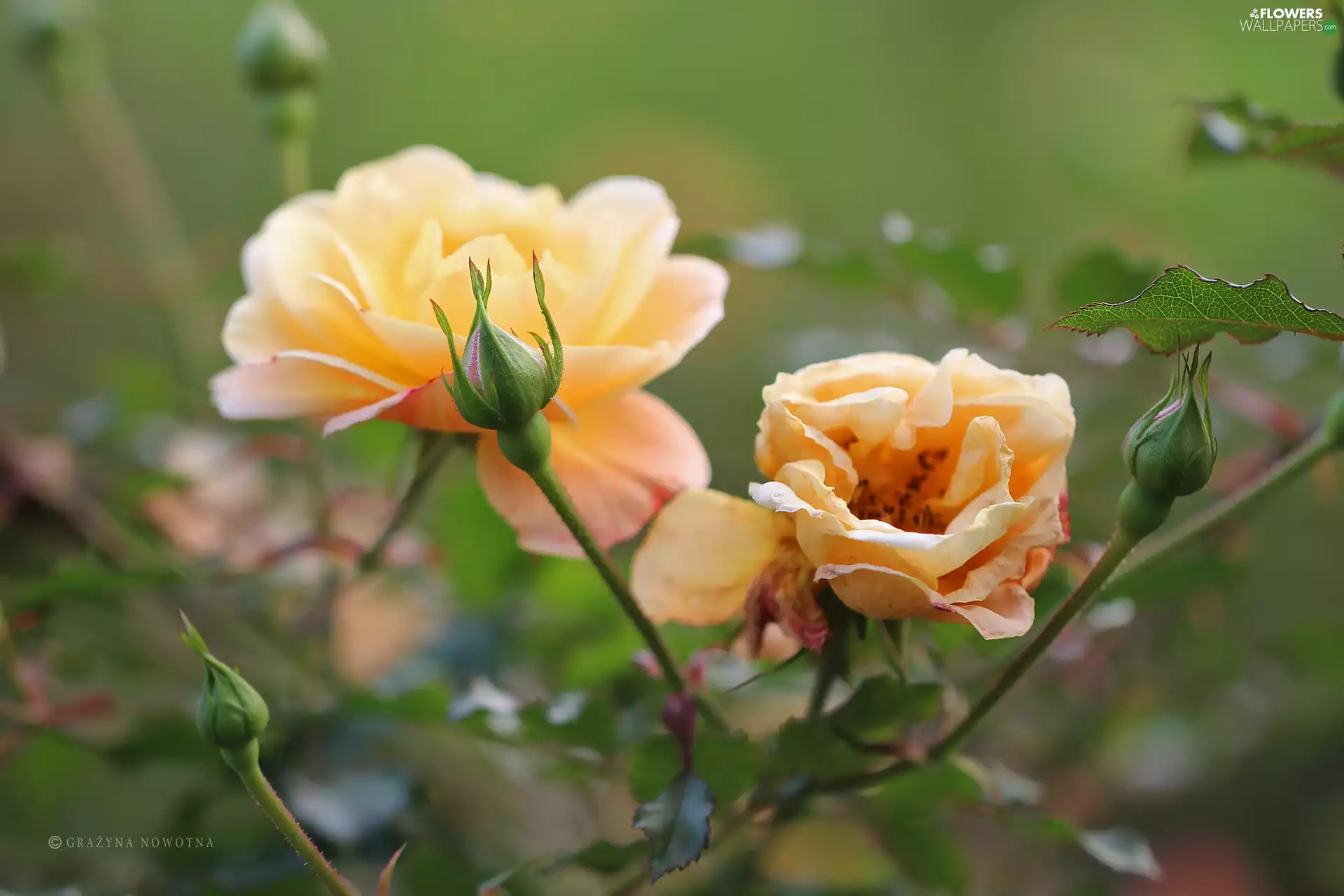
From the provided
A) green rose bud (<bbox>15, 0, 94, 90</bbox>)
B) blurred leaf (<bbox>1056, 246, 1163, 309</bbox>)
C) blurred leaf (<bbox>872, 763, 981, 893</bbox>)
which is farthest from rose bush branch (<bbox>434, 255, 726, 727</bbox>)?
green rose bud (<bbox>15, 0, 94, 90</bbox>)

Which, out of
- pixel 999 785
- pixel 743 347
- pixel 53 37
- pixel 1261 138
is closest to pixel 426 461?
pixel 999 785

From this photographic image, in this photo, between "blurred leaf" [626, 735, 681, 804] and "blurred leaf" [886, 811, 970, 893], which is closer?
"blurred leaf" [626, 735, 681, 804]

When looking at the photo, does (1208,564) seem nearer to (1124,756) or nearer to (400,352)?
(1124,756)

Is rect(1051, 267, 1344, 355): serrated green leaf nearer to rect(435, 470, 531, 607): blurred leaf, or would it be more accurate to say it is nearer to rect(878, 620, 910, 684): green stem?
rect(878, 620, 910, 684): green stem

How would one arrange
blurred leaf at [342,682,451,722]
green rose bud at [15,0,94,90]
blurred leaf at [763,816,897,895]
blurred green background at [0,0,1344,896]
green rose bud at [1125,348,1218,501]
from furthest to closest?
green rose bud at [15,0,94,90] → blurred leaf at [763,816,897,895] → blurred green background at [0,0,1344,896] → blurred leaf at [342,682,451,722] → green rose bud at [1125,348,1218,501]

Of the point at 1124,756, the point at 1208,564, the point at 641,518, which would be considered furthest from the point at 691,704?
the point at 1124,756
